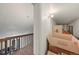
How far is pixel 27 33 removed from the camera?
165cm

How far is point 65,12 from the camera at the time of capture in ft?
5.28

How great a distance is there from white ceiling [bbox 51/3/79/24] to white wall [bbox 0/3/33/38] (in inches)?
13.6

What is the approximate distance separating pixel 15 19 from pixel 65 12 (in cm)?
67

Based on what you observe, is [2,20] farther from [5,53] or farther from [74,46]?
[74,46]

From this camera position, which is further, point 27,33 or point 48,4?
point 27,33

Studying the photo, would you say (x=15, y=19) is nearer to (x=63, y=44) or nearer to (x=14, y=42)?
(x=14, y=42)

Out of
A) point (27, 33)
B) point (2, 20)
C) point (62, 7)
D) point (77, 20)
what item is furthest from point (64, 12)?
point (2, 20)

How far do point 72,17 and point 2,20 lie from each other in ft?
3.05

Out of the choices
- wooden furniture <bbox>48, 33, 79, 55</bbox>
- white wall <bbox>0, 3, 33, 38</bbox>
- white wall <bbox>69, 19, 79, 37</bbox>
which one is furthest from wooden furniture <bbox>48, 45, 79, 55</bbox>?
white wall <bbox>0, 3, 33, 38</bbox>

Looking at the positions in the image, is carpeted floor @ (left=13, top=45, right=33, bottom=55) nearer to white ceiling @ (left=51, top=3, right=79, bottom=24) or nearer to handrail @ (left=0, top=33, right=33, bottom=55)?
handrail @ (left=0, top=33, right=33, bottom=55)

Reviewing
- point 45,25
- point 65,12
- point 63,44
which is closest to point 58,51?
point 63,44

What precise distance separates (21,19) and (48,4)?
1.38 feet
